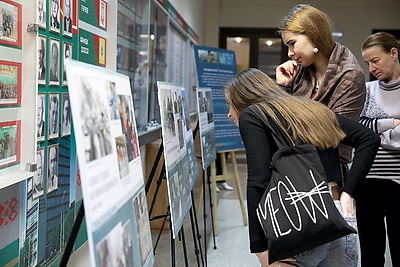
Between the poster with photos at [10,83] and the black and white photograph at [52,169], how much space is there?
41 cm

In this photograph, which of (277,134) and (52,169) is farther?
(52,169)

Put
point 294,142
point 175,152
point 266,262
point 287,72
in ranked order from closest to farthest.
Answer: point 294,142
point 266,262
point 287,72
point 175,152

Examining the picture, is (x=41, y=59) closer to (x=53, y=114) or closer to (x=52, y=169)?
(x=53, y=114)

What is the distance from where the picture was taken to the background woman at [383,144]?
8.87 feet

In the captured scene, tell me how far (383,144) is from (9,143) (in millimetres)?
1914

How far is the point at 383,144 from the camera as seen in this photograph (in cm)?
274

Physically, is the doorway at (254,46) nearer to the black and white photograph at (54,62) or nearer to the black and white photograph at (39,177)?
the black and white photograph at (54,62)

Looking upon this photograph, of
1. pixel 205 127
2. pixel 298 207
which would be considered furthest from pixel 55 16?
pixel 205 127

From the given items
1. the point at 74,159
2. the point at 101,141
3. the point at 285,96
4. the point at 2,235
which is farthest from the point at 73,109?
the point at 74,159

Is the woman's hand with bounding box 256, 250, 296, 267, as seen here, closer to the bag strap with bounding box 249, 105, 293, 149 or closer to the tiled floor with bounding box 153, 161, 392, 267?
the bag strap with bounding box 249, 105, 293, 149

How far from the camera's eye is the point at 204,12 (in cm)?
1109

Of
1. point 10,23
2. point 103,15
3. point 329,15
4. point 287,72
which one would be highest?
point 329,15

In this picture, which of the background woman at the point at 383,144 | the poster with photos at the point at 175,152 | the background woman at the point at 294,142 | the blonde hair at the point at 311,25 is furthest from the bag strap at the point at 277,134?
the background woman at the point at 383,144

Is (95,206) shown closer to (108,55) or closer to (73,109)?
(73,109)
